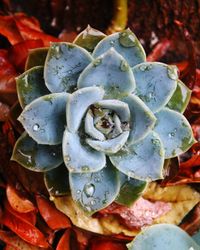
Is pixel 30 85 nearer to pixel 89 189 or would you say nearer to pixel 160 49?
pixel 89 189

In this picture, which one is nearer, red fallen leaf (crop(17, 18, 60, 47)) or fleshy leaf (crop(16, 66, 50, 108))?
fleshy leaf (crop(16, 66, 50, 108))

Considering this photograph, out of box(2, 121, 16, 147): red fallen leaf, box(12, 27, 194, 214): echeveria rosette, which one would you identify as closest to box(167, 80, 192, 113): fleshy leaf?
box(12, 27, 194, 214): echeveria rosette

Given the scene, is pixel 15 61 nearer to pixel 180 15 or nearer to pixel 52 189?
pixel 52 189

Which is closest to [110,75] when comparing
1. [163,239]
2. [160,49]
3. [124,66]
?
[124,66]

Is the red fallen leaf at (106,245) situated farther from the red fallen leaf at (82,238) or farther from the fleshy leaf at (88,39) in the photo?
the fleshy leaf at (88,39)

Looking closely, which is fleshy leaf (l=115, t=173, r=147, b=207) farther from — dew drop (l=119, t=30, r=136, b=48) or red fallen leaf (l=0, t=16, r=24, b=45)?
red fallen leaf (l=0, t=16, r=24, b=45)

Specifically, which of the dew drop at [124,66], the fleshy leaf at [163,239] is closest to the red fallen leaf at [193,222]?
the fleshy leaf at [163,239]
